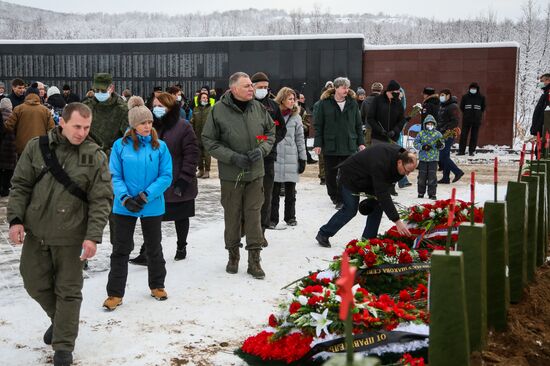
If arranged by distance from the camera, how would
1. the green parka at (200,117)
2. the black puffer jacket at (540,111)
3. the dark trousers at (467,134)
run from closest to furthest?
the green parka at (200,117), the black puffer jacket at (540,111), the dark trousers at (467,134)

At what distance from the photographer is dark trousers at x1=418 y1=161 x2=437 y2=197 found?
1212cm

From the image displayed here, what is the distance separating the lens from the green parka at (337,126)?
34.9ft

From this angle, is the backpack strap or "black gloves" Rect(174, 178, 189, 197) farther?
"black gloves" Rect(174, 178, 189, 197)

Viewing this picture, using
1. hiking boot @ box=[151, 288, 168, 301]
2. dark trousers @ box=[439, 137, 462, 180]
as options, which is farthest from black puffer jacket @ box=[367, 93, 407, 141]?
hiking boot @ box=[151, 288, 168, 301]

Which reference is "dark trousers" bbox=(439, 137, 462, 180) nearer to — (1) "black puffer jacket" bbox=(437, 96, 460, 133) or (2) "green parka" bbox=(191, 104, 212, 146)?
(1) "black puffer jacket" bbox=(437, 96, 460, 133)

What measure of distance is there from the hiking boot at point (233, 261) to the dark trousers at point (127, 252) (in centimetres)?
104

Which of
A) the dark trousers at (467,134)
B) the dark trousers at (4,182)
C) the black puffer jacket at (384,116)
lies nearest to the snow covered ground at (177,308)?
the black puffer jacket at (384,116)

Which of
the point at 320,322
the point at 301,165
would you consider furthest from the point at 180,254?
the point at 320,322

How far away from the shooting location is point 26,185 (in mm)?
4766

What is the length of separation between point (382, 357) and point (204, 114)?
34.2ft

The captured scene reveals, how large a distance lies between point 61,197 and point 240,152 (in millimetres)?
2530

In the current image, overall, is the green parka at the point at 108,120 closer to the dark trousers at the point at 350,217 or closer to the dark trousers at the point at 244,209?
the dark trousers at the point at 244,209

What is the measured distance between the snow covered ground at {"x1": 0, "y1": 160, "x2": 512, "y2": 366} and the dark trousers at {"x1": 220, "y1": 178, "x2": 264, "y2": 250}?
1.22 ft

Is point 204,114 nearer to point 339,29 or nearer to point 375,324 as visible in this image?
point 375,324
